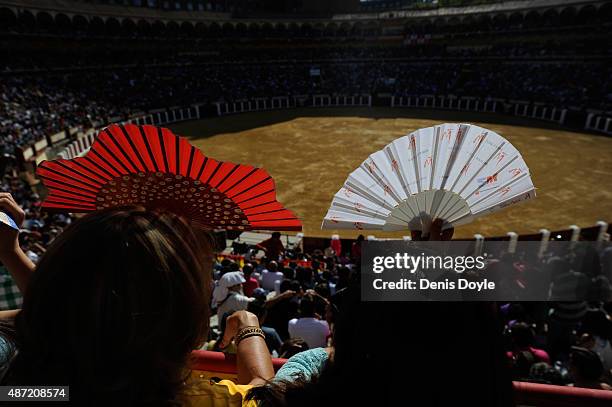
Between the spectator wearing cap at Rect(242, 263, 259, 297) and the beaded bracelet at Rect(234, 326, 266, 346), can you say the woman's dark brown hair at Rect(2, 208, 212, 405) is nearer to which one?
the beaded bracelet at Rect(234, 326, 266, 346)

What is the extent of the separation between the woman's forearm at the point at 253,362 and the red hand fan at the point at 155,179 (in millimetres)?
607

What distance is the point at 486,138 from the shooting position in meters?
1.97

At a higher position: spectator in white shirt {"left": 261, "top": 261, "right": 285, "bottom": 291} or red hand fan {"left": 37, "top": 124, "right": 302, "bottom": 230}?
red hand fan {"left": 37, "top": 124, "right": 302, "bottom": 230}

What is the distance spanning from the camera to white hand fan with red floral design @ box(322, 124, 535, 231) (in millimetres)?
1836

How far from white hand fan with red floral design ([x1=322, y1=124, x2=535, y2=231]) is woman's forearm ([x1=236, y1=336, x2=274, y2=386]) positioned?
88 centimetres

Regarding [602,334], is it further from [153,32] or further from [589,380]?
[153,32]

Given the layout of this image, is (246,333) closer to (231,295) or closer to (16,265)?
(16,265)

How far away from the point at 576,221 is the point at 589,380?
11.7 metres

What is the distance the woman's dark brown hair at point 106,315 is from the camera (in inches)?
34.8

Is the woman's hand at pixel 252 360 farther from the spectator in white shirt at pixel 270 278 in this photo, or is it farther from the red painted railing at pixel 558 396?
the spectator in white shirt at pixel 270 278

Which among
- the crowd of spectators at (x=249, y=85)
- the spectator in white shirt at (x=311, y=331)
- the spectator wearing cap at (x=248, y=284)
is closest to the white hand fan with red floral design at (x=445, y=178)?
the spectator in white shirt at (x=311, y=331)

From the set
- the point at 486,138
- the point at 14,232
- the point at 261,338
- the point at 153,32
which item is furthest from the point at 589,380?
the point at 153,32

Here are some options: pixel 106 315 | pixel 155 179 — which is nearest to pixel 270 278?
pixel 155 179

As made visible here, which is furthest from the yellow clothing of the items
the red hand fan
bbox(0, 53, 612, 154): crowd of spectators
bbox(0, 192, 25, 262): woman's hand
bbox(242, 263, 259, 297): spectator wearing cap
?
bbox(0, 53, 612, 154): crowd of spectators
